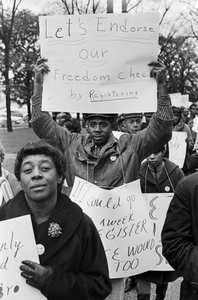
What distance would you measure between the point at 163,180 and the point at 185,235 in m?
2.13

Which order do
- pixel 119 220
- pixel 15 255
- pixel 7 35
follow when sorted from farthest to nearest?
1. pixel 7 35
2. pixel 119 220
3. pixel 15 255

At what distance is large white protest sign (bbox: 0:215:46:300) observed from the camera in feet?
6.96

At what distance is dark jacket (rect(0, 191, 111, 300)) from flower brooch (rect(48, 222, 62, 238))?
1 cm

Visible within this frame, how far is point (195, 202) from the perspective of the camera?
90.2 inches

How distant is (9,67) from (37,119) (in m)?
24.8

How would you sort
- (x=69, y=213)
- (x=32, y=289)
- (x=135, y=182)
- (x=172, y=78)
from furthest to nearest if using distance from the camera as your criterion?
(x=172, y=78) < (x=135, y=182) < (x=69, y=213) < (x=32, y=289)

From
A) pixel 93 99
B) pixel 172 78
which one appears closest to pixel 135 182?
pixel 93 99

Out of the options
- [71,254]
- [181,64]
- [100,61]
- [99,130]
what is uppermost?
[181,64]

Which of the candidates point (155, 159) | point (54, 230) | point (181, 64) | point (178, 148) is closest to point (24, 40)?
point (181, 64)

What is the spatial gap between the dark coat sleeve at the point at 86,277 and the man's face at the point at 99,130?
1.15m

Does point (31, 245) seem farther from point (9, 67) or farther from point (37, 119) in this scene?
point (9, 67)

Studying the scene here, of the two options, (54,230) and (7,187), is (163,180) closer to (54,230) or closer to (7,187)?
(7,187)

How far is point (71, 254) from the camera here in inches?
86.6

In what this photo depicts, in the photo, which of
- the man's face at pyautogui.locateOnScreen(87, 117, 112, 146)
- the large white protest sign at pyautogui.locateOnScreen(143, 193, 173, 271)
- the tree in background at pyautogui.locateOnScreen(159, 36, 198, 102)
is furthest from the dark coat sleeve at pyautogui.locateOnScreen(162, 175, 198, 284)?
the tree in background at pyautogui.locateOnScreen(159, 36, 198, 102)
